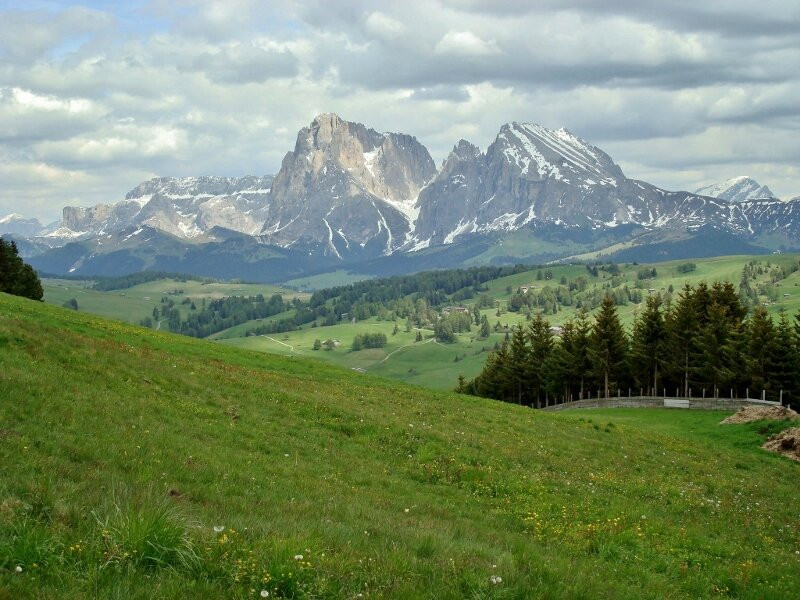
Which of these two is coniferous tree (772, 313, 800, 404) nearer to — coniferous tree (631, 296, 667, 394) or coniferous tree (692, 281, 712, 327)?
coniferous tree (692, 281, 712, 327)

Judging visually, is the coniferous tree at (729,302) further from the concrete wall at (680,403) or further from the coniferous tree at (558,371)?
the coniferous tree at (558,371)

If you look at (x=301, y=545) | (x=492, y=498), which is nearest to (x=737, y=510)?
(x=492, y=498)

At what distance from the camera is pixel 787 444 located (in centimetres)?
4419

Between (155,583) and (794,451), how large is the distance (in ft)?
146

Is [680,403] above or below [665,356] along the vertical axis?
below

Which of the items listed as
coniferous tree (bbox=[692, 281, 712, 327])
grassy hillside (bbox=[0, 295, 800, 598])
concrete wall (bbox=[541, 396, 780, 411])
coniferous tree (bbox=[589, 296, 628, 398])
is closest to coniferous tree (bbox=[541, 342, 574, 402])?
coniferous tree (bbox=[589, 296, 628, 398])

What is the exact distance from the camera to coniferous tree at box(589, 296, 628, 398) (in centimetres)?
9331

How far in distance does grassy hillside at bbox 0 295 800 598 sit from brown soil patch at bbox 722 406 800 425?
16.0 m

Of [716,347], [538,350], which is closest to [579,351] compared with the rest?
[538,350]

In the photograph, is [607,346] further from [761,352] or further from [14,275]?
[14,275]

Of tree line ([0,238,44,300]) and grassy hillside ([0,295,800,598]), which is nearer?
grassy hillside ([0,295,800,598])

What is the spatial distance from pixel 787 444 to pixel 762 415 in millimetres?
12016

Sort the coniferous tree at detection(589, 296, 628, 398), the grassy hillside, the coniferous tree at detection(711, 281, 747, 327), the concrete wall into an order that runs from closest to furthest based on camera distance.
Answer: the grassy hillside → the concrete wall → the coniferous tree at detection(711, 281, 747, 327) → the coniferous tree at detection(589, 296, 628, 398)

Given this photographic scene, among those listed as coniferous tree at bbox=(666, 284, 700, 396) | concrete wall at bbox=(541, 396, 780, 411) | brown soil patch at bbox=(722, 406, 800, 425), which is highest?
coniferous tree at bbox=(666, 284, 700, 396)
